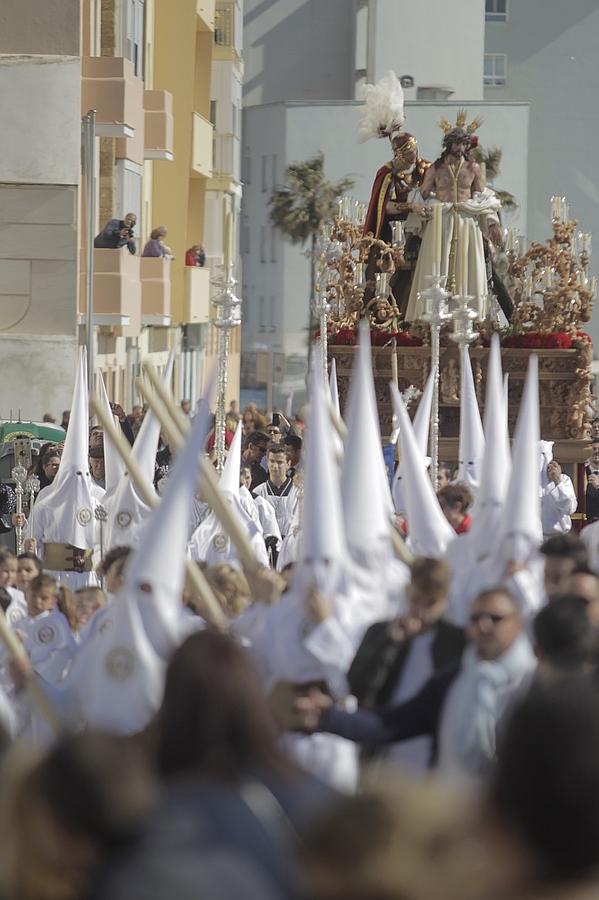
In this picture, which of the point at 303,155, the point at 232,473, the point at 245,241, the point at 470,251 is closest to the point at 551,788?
the point at 232,473

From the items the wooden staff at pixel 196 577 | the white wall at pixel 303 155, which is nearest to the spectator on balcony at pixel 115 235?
the wooden staff at pixel 196 577

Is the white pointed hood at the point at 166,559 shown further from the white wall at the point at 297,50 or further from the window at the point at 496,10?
the window at the point at 496,10

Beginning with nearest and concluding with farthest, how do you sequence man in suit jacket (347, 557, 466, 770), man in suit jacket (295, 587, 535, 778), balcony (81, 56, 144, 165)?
man in suit jacket (295, 587, 535, 778) < man in suit jacket (347, 557, 466, 770) < balcony (81, 56, 144, 165)

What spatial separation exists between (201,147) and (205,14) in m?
2.47

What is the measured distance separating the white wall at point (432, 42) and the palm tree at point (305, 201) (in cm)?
294

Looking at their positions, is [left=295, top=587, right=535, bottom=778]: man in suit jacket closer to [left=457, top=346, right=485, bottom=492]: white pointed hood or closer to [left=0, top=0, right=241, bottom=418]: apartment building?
[left=457, top=346, right=485, bottom=492]: white pointed hood

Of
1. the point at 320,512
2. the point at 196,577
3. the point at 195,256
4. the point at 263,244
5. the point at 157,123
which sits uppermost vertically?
the point at 157,123

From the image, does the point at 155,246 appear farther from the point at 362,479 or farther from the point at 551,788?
the point at 551,788

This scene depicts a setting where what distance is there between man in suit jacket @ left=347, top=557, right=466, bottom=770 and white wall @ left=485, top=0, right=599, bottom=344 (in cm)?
5000

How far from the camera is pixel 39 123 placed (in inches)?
996

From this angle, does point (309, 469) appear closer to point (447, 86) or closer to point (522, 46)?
point (447, 86)

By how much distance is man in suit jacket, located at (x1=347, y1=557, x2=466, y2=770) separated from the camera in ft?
20.9

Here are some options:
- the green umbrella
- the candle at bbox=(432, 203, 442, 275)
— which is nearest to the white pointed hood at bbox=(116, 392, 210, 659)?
the candle at bbox=(432, 203, 442, 275)

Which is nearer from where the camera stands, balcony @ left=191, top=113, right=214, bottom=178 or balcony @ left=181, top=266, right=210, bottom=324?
balcony @ left=181, top=266, right=210, bottom=324
